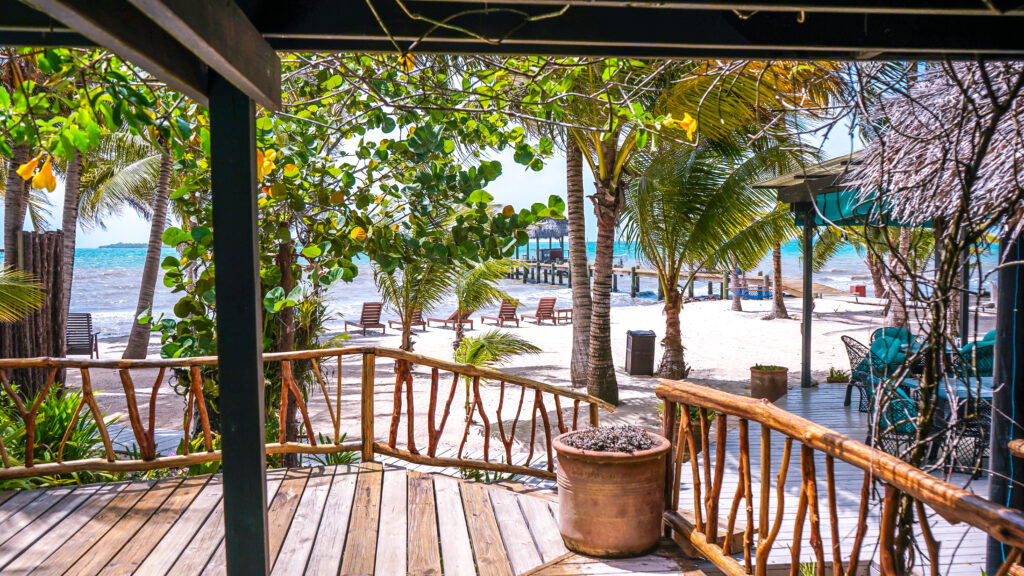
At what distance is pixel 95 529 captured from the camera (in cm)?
379

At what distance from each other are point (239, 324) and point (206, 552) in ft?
5.87

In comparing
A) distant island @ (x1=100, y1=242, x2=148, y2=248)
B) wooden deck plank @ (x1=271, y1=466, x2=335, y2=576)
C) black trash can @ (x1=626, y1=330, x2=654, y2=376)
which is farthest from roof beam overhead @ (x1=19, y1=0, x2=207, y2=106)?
distant island @ (x1=100, y1=242, x2=148, y2=248)

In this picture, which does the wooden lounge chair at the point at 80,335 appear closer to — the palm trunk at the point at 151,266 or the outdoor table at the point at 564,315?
the palm trunk at the point at 151,266

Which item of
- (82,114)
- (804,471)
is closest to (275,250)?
(82,114)

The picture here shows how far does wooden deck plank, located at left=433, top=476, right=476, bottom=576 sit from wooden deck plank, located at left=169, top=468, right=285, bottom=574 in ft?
3.16

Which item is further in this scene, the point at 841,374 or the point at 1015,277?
the point at 841,374

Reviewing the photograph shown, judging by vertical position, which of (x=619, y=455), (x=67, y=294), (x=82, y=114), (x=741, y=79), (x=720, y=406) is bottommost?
(x=619, y=455)

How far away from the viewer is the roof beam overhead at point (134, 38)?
4.76 ft

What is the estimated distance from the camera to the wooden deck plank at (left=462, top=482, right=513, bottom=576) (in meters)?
3.40

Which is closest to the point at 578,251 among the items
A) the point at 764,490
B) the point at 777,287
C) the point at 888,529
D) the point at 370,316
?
the point at 764,490

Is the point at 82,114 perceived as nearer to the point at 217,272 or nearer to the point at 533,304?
the point at 217,272

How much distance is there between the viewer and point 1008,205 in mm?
2156

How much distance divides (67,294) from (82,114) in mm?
5171

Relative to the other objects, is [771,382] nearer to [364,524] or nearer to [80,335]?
[364,524]
